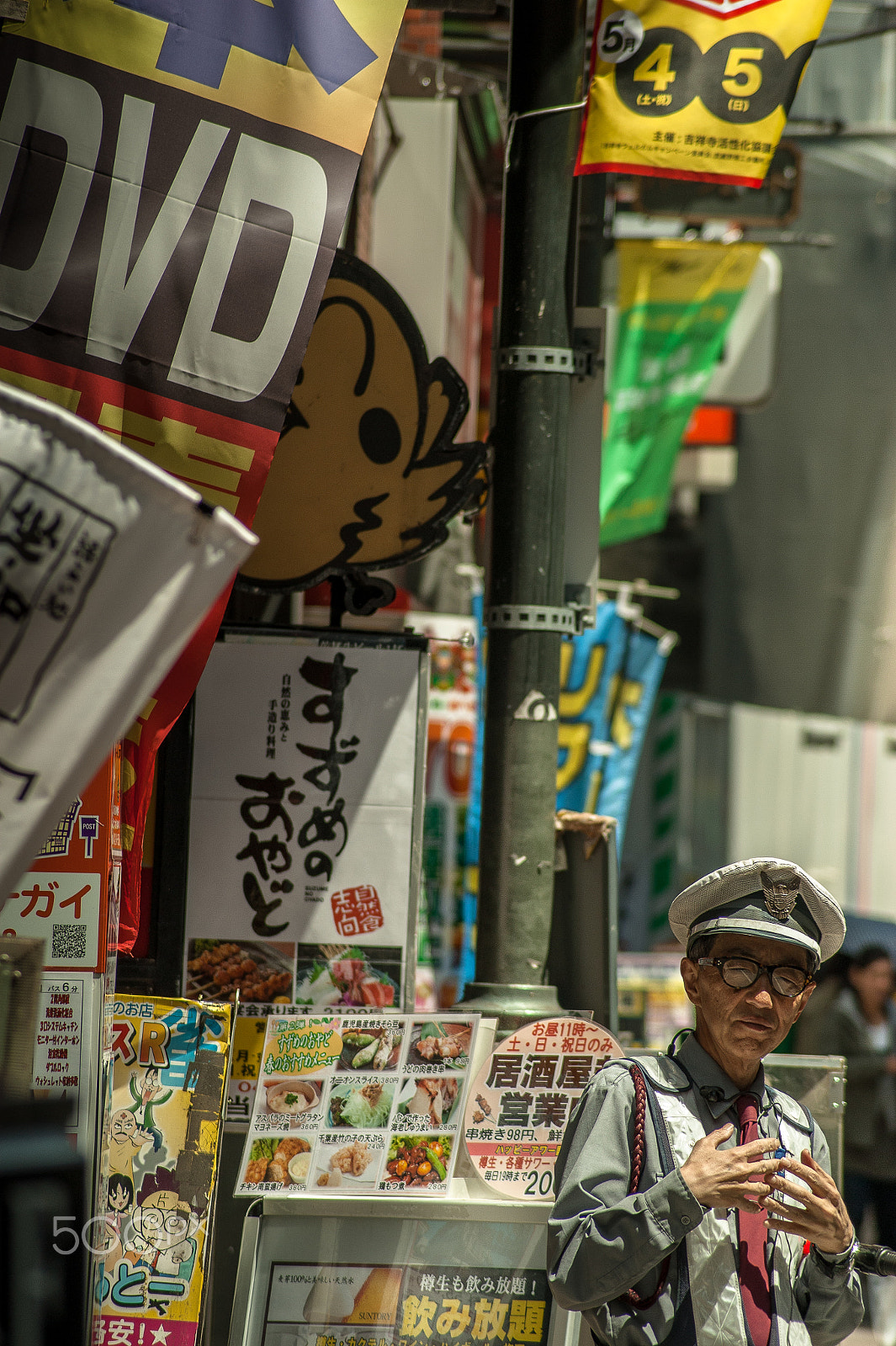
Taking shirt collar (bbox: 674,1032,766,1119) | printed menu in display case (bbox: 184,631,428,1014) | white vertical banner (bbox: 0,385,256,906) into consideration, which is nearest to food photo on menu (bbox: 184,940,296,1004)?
printed menu in display case (bbox: 184,631,428,1014)

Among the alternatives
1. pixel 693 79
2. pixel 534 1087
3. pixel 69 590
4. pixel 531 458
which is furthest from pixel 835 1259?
pixel 693 79

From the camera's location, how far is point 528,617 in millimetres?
4992

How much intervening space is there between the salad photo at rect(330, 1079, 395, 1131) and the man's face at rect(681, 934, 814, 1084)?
47.6 inches

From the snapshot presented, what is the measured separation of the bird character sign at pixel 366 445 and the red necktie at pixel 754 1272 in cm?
289

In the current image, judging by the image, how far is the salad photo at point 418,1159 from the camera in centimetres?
409

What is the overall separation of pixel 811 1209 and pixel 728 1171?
0.79 ft

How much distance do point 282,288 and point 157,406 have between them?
20.3 inches

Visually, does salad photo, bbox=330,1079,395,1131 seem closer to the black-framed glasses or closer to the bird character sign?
the black-framed glasses

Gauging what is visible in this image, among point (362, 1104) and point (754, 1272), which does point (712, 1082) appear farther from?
point (362, 1104)

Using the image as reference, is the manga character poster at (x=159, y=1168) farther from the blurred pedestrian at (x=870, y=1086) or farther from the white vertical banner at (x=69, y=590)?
the blurred pedestrian at (x=870, y=1086)

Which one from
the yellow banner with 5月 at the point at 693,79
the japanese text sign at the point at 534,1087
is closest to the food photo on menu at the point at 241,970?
the japanese text sign at the point at 534,1087

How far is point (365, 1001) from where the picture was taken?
5109 mm

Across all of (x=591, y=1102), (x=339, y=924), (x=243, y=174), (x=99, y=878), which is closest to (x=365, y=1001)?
(x=339, y=924)

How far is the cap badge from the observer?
3326 millimetres
